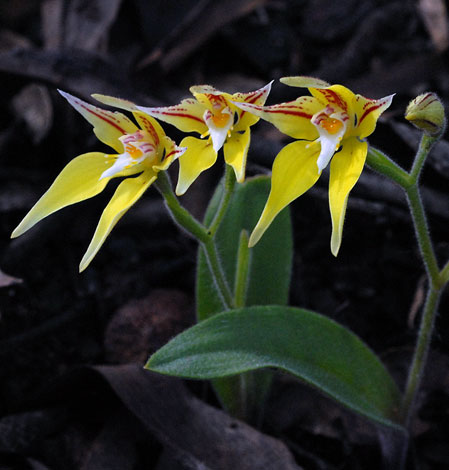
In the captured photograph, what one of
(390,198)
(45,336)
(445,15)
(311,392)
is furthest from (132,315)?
(445,15)

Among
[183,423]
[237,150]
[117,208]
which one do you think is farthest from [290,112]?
[183,423]

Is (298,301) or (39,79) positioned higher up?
(39,79)

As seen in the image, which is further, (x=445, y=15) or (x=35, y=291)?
(x=445, y=15)

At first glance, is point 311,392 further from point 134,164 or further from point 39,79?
point 39,79

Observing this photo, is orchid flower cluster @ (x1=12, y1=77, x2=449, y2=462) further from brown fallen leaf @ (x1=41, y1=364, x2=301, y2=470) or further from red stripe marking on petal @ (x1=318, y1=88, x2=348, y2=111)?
brown fallen leaf @ (x1=41, y1=364, x2=301, y2=470)

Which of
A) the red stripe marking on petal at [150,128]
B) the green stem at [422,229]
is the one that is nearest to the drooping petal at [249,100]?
the red stripe marking on petal at [150,128]

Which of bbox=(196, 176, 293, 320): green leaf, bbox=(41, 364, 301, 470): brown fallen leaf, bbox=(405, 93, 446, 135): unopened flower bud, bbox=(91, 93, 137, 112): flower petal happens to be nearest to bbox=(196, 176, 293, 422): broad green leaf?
bbox=(196, 176, 293, 320): green leaf

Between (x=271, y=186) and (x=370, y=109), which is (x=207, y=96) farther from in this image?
(x=370, y=109)
